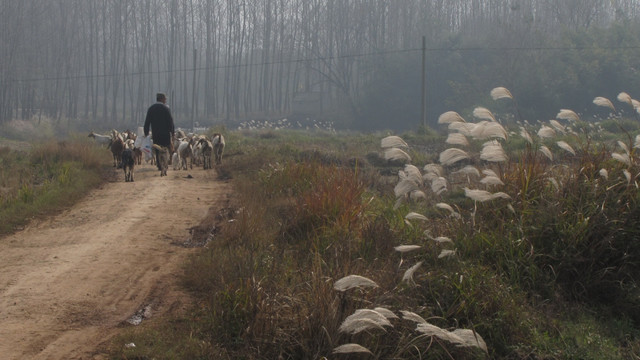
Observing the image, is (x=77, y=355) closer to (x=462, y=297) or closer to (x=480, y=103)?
(x=462, y=297)

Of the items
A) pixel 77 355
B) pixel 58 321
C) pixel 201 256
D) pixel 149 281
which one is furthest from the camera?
pixel 201 256

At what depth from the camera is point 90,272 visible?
272 inches

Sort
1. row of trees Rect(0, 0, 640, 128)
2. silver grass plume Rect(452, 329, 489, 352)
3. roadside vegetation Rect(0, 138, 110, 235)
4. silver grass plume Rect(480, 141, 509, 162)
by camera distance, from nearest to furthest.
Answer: silver grass plume Rect(452, 329, 489, 352)
silver grass plume Rect(480, 141, 509, 162)
roadside vegetation Rect(0, 138, 110, 235)
row of trees Rect(0, 0, 640, 128)

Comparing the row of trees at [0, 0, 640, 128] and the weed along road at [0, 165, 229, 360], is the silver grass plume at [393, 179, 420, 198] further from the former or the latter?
the row of trees at [0, 0, 640, 128]

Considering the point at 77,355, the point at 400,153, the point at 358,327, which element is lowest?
the point at 77,355

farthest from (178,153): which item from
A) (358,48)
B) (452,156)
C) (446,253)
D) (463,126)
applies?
(358,48)

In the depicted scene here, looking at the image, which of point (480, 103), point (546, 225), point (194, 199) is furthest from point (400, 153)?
point (480, 103)

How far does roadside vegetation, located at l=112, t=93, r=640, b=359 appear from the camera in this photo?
4.95 m

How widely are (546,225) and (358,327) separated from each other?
354 centimetres

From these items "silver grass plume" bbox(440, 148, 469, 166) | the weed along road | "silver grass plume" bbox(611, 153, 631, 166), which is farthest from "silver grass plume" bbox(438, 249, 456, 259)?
the weed along road

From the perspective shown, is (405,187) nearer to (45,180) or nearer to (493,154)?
(493,154)

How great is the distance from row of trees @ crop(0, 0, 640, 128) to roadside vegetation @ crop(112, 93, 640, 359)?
44.3 meters

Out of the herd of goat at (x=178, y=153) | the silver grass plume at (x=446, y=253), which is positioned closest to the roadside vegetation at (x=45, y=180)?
the herd of goat at (x=178, y=153)

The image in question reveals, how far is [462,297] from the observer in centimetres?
561
